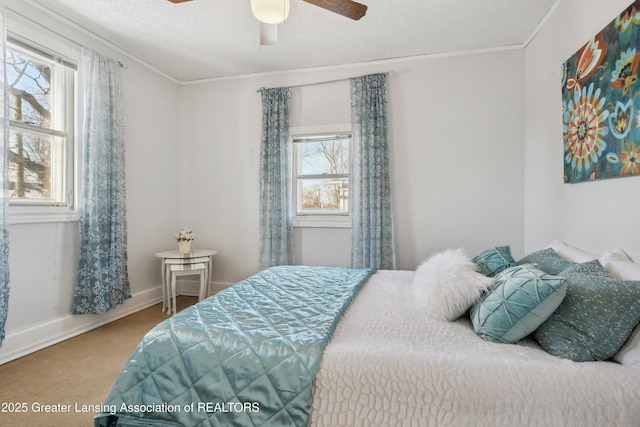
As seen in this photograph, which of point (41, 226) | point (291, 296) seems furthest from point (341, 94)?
point (41, 226)

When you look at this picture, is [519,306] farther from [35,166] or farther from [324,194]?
[35,166]

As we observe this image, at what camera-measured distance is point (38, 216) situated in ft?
7.86

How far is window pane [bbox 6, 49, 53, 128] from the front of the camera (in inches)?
90.8

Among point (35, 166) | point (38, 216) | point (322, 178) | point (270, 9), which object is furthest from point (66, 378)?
point (322, 178)

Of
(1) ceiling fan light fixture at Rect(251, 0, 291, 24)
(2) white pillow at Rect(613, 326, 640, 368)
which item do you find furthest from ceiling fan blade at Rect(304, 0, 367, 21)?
(2) white pillow at Rect(613, 326, 640, 368)

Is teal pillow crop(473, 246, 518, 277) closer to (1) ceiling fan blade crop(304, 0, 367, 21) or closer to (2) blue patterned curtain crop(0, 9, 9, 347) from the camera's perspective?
(1) ceiling fan blade crop(304, 0, 367, 21)

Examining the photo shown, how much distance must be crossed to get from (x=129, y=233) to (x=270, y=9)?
2.65 metres

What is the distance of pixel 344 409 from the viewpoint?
106 cm

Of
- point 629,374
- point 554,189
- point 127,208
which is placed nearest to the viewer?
point 629,374

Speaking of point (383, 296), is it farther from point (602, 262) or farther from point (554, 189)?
point (554, 189)

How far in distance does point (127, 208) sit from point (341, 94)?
2.59m

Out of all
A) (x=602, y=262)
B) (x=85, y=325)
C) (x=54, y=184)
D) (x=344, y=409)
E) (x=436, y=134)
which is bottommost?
(x=85, y=325)

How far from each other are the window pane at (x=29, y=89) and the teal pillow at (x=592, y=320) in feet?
11.8

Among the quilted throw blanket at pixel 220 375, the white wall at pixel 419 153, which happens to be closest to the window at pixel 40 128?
the white wall at pixel 419 153
